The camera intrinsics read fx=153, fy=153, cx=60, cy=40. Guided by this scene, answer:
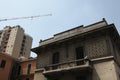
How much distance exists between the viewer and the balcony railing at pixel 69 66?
55.1 feet

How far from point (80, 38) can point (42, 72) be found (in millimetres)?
6887

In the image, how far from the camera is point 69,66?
712 inches

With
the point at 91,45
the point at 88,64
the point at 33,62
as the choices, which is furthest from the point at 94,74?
the point at 33,62

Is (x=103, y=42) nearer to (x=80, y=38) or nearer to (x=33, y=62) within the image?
(x=80, y=38)

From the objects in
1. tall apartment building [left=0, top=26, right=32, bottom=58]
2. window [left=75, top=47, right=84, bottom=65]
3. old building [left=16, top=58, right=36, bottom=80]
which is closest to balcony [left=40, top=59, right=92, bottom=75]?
window [left=75, top=47, right=84, bottom=65]

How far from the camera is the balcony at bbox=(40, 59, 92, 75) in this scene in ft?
54.9

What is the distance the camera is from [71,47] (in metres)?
20.0

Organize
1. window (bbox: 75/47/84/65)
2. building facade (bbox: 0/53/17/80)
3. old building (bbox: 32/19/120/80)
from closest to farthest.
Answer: old building (bbox: 32/19/120/80) < window (bbox: 75/47/84/65) < building facade (bbox: 0/53/17/80)

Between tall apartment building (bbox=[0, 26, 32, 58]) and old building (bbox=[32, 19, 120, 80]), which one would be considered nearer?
old building (bbox=[32, 19, 120, 80])

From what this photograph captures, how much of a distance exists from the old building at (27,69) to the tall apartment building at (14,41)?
27.6m

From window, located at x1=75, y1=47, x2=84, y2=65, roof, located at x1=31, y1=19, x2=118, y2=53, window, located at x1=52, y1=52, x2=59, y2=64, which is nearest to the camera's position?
roof, located at x1=31, y1=19, x2=118, y2=53

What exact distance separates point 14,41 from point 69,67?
161 ft

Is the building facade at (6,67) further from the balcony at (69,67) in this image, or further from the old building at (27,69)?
the balcony at (69,67)

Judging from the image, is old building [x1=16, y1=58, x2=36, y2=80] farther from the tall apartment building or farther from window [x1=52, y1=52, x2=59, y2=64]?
the tall apartment building
